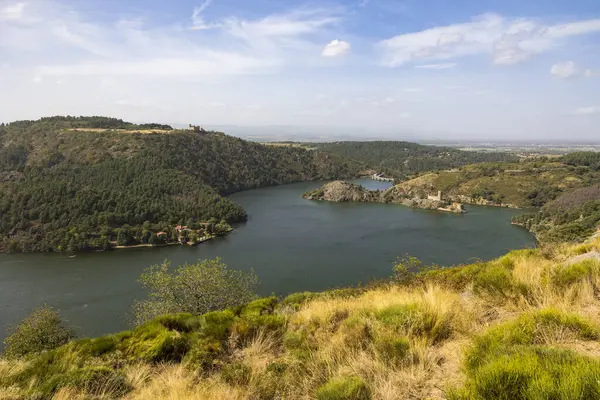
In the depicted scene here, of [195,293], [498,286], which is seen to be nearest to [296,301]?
[498,286]

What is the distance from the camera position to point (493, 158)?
584ft

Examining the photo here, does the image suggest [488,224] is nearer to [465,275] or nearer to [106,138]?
[465,275]

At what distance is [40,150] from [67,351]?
103m

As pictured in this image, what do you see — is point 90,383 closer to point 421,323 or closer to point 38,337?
point 421,323

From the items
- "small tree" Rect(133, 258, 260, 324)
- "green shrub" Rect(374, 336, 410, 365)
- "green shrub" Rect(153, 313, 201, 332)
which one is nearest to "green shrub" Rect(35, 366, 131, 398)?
"green shrub" Rect(153, 313, 201, 332)

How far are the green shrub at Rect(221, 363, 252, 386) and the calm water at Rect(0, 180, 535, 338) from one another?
2755 cm

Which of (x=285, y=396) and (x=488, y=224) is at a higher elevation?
(x=285, y=396)

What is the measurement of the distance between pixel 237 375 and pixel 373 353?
1.67 meters

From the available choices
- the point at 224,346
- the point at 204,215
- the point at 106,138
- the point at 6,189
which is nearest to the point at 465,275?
the point at 224,346

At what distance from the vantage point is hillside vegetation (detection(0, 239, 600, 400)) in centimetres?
276

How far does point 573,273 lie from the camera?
5543mm

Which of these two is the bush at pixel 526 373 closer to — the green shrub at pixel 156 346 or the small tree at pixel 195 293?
the green shrub at pixel 156 346

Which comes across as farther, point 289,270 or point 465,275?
point 289,270

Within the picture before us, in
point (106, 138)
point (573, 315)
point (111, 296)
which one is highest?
point (106, 138)
